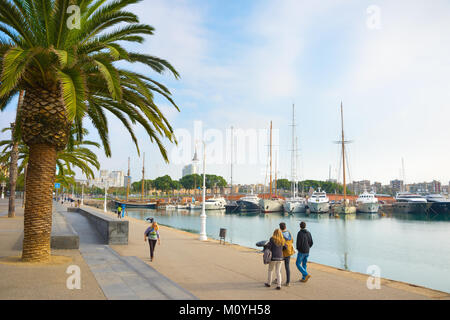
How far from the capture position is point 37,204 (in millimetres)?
9539

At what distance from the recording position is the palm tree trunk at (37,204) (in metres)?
9.52

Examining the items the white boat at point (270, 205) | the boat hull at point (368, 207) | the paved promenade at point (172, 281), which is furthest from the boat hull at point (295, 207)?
the paved promenade at point (172, 281)

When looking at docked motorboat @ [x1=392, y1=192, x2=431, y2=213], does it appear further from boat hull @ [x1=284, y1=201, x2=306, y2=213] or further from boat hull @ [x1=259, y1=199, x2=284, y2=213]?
boat hull @ [x1=259, y1=199, x2=284, y2=213]

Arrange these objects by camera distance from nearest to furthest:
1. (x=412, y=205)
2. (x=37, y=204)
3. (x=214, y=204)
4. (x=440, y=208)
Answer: (x=37, y=204) < (x=440, y=208) < (x=412, y=205) < (x=214, y=204)

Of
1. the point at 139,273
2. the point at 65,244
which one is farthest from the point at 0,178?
the point at 139,273

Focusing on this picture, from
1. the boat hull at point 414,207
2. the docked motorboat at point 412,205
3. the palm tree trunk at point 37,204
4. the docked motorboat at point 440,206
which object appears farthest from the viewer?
the docked motorboat at point 412,205

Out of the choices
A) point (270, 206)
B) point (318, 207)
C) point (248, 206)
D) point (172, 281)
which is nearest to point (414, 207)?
point (318, 207)

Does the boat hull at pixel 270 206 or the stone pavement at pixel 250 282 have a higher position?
the stone pavement at pixel 250 282

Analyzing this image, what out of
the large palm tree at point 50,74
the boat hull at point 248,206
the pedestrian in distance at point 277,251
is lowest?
the boat hull at point 248,206

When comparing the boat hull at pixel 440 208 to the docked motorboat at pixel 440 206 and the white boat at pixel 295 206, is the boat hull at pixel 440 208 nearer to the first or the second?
the docked motorboat at pixel 440 206

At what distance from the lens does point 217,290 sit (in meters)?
8.13

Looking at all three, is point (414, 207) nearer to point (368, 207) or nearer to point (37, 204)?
point (368, 207)

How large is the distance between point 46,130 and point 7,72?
2.50 meters
